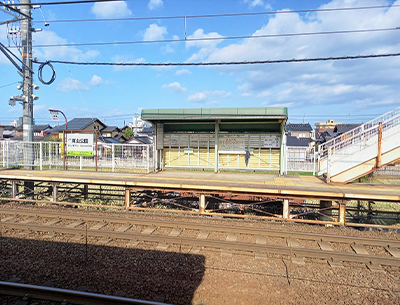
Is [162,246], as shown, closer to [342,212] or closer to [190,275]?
[190,275]

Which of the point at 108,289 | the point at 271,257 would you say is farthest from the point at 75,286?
the point at 271,257

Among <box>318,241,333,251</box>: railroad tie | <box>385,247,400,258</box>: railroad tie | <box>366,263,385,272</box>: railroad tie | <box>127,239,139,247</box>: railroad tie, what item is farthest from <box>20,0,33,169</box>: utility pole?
<box>385,247,400,258</box>: railroad tie

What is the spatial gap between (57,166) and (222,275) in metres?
13.0

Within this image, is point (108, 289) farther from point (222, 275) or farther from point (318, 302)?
point (318, 302)

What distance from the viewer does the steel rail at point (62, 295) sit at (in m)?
4.33

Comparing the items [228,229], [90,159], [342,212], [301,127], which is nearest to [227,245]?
[228,229]

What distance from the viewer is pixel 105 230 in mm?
7770

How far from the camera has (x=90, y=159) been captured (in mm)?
14219

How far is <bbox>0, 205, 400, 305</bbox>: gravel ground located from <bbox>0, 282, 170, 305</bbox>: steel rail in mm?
286

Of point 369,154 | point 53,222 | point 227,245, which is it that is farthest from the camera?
point 369,154

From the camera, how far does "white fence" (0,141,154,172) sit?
44.8ft

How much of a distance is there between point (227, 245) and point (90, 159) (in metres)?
9.91

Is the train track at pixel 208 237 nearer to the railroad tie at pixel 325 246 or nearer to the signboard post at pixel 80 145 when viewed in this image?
the railroad tie at pixel 325 246

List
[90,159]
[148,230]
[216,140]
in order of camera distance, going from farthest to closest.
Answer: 1. [90,159]
2. [216,140]
3. [148,230]
